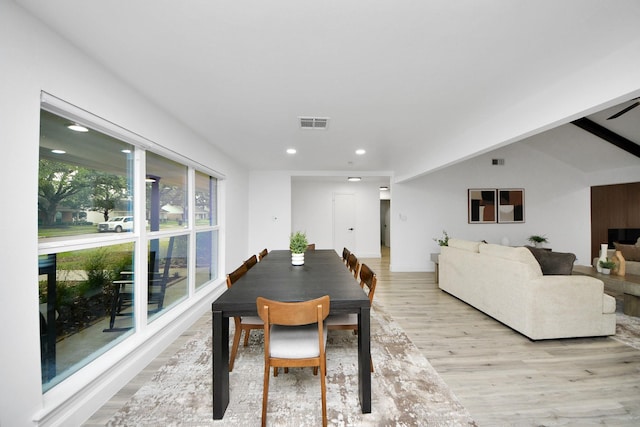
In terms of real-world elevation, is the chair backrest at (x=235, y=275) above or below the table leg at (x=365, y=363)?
above

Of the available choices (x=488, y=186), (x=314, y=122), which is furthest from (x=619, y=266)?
(x=314, y=122)

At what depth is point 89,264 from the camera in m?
1.96

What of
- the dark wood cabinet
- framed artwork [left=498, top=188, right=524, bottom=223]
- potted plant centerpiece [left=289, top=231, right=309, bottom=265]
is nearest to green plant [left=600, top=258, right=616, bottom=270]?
framed artwork [left=498, top=188, right=524, bottom=223]

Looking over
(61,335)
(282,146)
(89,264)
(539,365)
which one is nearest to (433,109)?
(282,146)

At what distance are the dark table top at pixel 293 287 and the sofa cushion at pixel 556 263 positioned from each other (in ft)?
7.67

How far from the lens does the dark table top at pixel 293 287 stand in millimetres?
1709

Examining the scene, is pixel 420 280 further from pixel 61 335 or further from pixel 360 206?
pixel 61 335

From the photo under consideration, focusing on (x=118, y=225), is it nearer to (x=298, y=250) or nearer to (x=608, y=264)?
(x=298, y=250)

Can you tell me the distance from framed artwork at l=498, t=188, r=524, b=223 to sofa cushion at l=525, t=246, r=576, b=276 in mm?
3619

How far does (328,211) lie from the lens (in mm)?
8156

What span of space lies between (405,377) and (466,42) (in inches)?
93.7

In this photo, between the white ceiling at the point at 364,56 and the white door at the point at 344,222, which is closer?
Result: the white ceiling at the point at 364,56

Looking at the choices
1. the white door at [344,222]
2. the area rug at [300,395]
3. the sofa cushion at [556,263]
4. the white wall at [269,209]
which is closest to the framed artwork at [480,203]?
the white door at [344,222]

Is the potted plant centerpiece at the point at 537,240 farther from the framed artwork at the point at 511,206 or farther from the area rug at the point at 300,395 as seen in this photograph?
the area rug at the point at 300,395
